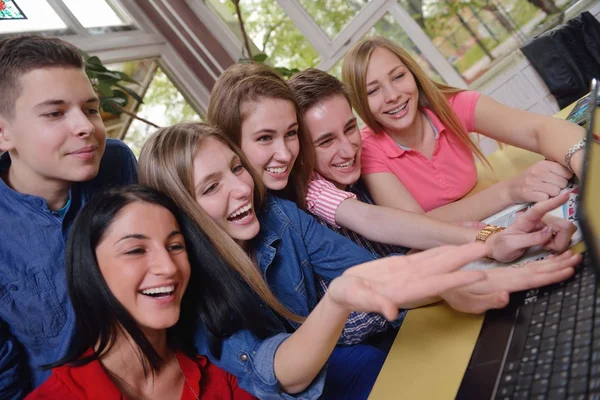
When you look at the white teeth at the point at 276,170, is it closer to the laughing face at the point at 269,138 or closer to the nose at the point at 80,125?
the laughing face at the point at 269,138

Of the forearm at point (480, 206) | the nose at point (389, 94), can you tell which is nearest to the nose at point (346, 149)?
the nose at point (389, 94)

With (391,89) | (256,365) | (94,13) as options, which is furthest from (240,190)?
(94,13)

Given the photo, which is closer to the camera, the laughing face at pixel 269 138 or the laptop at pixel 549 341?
the laptop at pixel 549 341

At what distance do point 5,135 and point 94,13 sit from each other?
2.41 m

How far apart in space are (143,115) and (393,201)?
2631mm

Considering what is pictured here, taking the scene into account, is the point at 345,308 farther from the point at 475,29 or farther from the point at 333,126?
the point at 475,29

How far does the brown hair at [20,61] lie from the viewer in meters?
1.17

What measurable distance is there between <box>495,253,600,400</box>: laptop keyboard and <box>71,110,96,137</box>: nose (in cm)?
96

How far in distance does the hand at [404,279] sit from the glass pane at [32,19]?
103 inches

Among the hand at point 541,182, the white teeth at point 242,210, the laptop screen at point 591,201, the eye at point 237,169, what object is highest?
the eye at point 237,169

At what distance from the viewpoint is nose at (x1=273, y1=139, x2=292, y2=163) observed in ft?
4.38

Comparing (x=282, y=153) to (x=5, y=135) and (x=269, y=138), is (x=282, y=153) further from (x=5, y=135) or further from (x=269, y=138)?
(x=5, y=135)

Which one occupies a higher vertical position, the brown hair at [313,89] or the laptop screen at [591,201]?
the brown hair at [313,89]

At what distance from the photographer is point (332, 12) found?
3.69 meters
